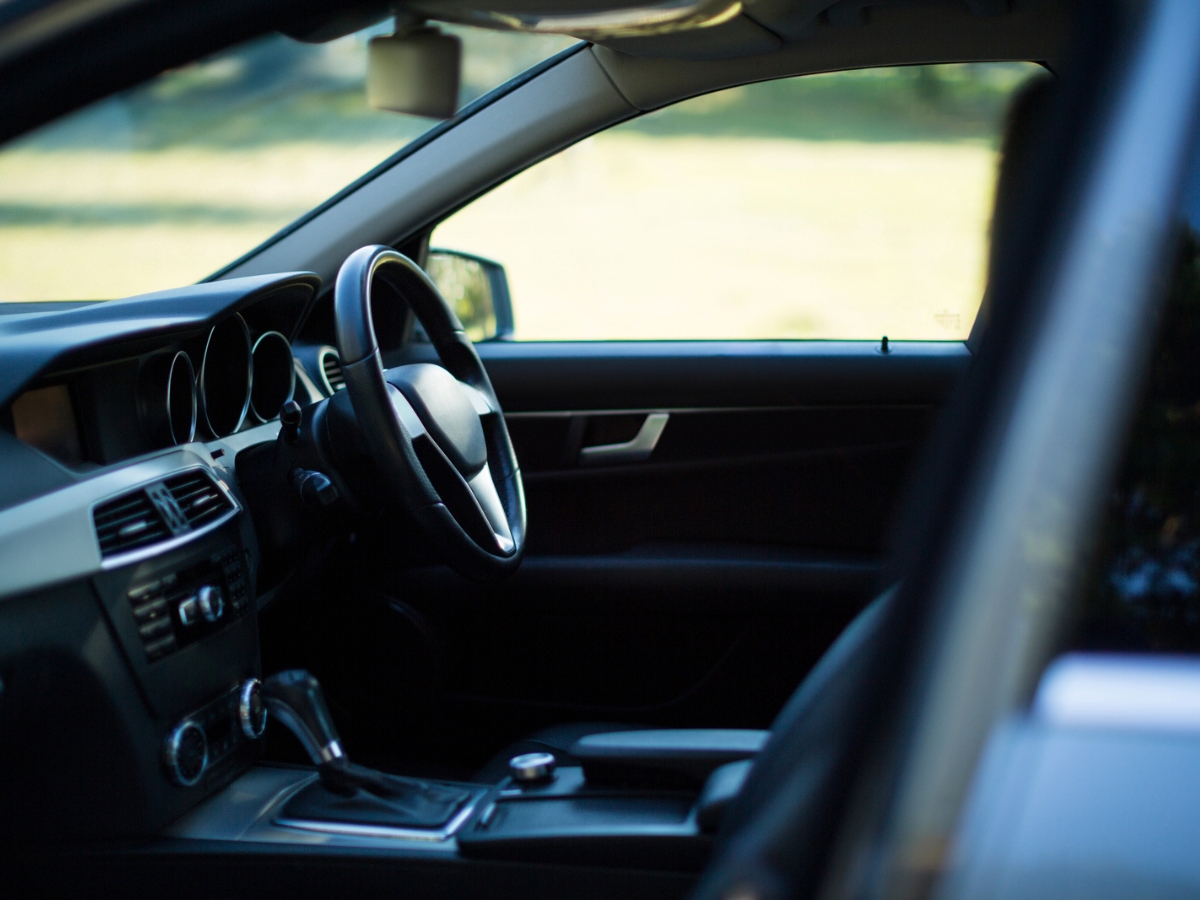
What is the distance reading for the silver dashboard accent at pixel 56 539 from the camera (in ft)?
4.70

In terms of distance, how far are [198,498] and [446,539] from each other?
365 mm

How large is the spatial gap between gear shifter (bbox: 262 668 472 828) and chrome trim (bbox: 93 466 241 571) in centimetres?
24

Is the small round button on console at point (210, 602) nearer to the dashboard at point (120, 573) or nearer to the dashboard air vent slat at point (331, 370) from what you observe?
the dashboard at point (120, 573)

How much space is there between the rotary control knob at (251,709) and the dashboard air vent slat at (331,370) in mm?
688

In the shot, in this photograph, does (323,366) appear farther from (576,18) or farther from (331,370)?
(576,18)

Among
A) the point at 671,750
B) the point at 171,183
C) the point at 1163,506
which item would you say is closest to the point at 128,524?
the point at 671,750

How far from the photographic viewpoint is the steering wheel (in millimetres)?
1628

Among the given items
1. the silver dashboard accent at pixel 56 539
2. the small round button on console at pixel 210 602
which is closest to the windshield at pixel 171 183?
the small round button on console at pixel 210 602

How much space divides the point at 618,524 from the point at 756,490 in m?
0.29

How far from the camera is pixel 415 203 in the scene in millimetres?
2297

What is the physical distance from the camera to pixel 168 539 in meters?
1.63

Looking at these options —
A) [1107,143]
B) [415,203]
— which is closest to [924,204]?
[415,203]

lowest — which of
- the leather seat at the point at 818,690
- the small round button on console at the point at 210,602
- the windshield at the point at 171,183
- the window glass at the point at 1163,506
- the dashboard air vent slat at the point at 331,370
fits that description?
the windshield at the point at 171,183

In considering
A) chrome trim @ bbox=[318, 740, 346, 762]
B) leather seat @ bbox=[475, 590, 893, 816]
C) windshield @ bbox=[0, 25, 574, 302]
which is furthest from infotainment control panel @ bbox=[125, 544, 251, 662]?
windshield @ bbox=[0, 25, 574, 302]
